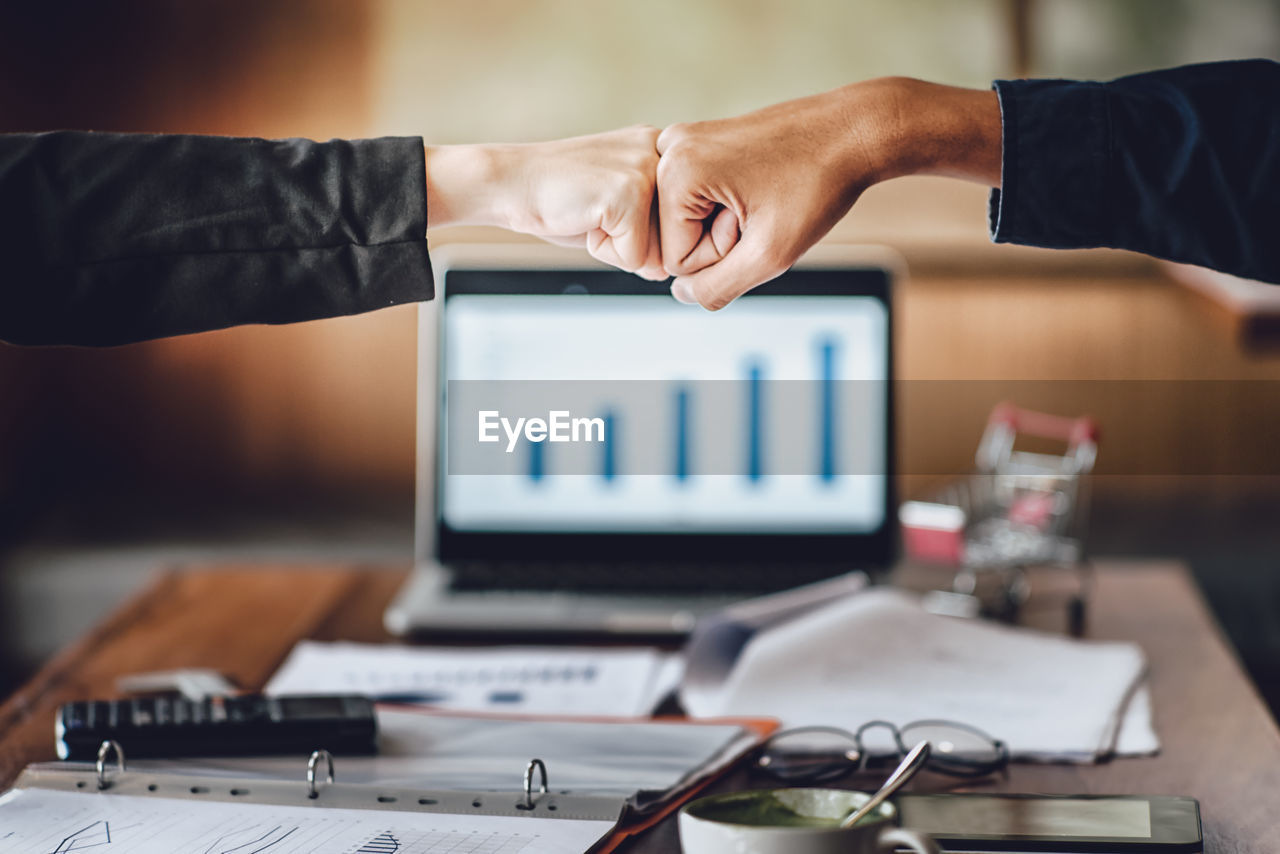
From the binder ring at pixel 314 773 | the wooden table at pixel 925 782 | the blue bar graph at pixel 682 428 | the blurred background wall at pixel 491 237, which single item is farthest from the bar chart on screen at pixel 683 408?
the blurred background wall at pixel 491 237

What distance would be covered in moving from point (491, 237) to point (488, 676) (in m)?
2.46

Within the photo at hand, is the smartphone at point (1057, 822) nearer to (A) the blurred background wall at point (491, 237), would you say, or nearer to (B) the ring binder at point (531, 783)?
(B) the ring binder at point (531, 783)

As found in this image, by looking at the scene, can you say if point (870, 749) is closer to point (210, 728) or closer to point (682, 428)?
point (210, 728)

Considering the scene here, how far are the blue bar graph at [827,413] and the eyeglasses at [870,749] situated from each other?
18.8 inches

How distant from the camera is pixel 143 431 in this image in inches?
130

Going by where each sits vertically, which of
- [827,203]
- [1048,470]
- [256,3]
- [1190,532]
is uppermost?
[256,3]

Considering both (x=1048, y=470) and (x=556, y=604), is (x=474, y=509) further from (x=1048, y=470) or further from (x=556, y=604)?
(x=1048, y=470)

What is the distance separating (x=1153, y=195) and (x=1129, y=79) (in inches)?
3.0

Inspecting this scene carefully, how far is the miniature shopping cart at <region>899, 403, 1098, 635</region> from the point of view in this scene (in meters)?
1.17

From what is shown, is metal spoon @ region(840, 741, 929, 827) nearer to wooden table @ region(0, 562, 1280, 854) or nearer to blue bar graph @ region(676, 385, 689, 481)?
wooden table @ region(0, 562, 1280, 854)

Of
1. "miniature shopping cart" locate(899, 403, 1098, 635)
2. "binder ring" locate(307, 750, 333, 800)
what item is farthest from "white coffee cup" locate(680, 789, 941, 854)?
"miniature shopping cart" locate(899, 403, 1098, 635)

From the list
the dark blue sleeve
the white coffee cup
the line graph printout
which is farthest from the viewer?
the dark blue sleeve

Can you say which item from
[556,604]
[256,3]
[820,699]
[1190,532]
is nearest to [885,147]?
[820,699]

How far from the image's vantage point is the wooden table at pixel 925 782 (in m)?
0.73
